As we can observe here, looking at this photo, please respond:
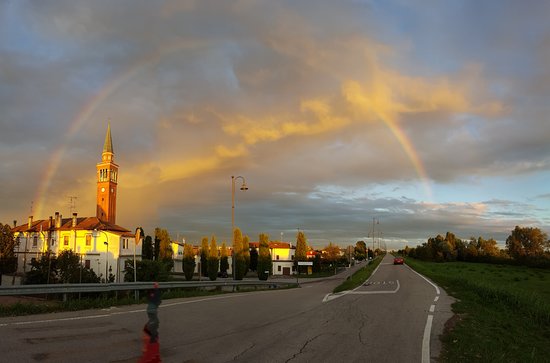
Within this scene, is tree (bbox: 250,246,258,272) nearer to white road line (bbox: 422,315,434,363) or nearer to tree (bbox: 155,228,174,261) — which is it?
tree (bbox: 155,228,174,261)

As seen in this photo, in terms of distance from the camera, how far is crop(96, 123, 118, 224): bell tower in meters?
105

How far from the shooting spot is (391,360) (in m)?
7.65

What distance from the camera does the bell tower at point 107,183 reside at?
105 meters

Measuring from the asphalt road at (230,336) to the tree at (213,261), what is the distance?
191 ft

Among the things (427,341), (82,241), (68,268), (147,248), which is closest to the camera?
(427,341)

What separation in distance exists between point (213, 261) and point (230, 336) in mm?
65541

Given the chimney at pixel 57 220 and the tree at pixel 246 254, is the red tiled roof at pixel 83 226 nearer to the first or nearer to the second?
the chimney at pixel 57 220

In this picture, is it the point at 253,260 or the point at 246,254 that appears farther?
the point at 253,260

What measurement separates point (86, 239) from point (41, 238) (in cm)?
952

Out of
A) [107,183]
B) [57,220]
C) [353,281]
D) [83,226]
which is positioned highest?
[107,183]

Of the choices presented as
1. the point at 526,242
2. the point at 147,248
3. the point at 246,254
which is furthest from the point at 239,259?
the point at 526,242

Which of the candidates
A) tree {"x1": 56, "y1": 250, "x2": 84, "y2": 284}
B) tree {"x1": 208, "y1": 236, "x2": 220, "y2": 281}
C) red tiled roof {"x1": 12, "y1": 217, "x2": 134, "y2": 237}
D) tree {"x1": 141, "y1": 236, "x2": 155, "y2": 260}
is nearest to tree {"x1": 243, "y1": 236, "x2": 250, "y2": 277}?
tree {"x1": 208, "y1": 236, "x2": 220, "y2": 281}

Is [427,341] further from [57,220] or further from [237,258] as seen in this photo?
[57,220]

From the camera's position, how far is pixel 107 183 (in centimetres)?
10619
